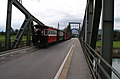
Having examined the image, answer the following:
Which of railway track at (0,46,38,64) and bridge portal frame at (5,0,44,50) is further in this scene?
bridge portal frame at (5,0,44,50)

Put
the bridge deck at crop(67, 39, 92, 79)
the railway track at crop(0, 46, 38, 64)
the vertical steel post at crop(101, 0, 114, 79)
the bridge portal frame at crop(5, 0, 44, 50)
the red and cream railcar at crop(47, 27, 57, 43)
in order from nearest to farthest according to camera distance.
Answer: the vertical steel post at crop(101, 0, 114, 79) → the bridge deck at crop(67, 39, 92, 79) → the railway track at crop(0, 46, 38, 64) → the bridge portal frame at crop(5, 0, 44, 50) → the red and cream railcar at crop(47, 27, 57, 43)

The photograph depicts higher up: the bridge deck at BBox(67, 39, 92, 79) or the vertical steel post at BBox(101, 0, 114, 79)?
the vertical steel post at BBox(101, 0, 114, 79)

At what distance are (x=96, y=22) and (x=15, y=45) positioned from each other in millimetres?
18381

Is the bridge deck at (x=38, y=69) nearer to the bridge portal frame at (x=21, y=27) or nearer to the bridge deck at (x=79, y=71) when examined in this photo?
the bridge deck at (x=79, y=71)

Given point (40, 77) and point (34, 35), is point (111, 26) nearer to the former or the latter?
point (40, 77)

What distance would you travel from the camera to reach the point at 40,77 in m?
9.49

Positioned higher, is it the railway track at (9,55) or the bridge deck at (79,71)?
the railway track at (9,55)

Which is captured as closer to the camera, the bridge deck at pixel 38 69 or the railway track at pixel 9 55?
the bridge deck at pixel 38 69

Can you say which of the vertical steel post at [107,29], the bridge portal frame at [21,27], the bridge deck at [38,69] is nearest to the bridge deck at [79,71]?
the bridge deck at [38,69]

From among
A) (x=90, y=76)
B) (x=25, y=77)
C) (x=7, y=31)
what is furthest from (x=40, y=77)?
(x=7, y=31)

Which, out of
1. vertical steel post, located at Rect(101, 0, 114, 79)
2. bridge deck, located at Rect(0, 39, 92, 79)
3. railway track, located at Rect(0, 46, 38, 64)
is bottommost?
bridge deck, located at Rect(0, 39, 92, 79)

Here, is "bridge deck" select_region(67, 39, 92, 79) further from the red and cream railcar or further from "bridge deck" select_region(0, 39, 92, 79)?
the red and cream railcar

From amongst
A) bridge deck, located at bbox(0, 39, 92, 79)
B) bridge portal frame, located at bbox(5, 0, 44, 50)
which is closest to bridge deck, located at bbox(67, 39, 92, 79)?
bridge deck, located at bbox(0, 39, 92, 79)

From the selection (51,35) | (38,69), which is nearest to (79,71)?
(38,69)
